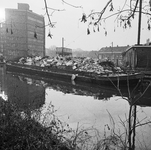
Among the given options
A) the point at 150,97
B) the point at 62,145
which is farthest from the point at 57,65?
the point at 62,145

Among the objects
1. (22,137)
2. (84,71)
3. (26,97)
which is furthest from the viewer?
(84,71)

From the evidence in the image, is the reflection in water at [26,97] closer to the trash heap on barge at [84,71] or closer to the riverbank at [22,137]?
the riverbank at [22,137]

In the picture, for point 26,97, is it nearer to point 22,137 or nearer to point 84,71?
point 22,137

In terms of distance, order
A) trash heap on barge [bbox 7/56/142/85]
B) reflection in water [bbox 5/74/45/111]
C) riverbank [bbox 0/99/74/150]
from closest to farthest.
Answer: riverbank [bbox 0/99/74/150], reflection in water [bbox 5/74/45/111], trash heap on barge [bbox 7/56/142/85]

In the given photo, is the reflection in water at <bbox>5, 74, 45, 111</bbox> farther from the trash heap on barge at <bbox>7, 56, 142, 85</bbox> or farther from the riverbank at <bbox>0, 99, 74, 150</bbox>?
the trash heap on barge at <bbox>7, 56, 142, 85</bbox>

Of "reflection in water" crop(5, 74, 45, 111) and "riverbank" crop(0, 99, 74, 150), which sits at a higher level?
"riverbank" crop(0, 99, 74, 150)

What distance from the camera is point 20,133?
2.92 metres

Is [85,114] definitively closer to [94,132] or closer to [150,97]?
[94,132]

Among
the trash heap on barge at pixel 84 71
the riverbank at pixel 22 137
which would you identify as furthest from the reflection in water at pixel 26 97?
the trash heap on barge at pixel 84 71

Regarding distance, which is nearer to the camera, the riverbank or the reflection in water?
the riverbank

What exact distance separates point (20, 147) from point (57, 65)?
20.7 metres

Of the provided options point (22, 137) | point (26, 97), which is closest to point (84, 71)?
point (26, 97)

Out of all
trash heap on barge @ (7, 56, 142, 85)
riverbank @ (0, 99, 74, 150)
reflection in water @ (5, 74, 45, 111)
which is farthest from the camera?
trash heap on barge @ (7, 56, 142, 85)

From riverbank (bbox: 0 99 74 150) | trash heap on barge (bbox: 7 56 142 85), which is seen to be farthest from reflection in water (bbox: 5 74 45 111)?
trash heap on barge (bbox: 7 56 142 85)
